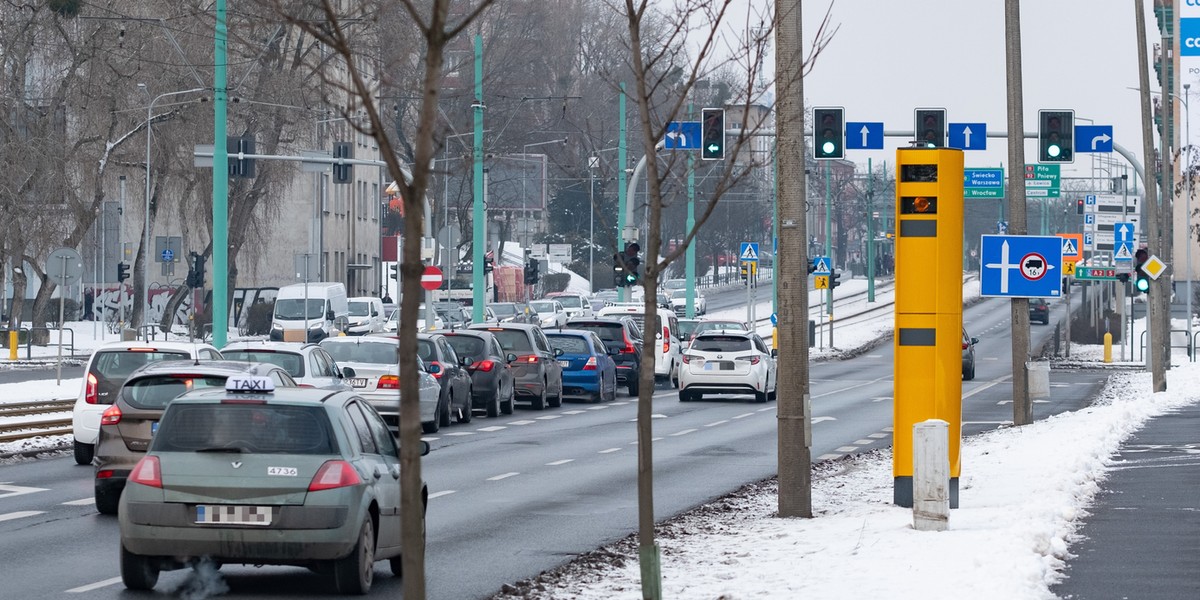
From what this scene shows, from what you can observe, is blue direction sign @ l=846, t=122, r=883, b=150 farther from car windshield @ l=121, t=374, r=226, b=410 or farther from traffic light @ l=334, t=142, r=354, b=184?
car windshield @ l=121, t=374, r=226, b=410

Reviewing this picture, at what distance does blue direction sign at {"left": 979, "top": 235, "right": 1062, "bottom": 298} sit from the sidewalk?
90.8 inches

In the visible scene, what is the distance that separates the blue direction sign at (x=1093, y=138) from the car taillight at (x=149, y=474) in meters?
32.5

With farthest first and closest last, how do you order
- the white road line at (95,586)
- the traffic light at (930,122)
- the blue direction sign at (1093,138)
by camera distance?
1. the blue direction sign at (1093,138)
2. the traffic light at (930,122)
3. the white road line at (95,586)

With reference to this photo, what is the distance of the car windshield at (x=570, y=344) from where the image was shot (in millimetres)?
39000

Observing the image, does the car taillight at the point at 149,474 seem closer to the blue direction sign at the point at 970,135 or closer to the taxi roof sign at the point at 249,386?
the taxi roof sign at the point at 249,386

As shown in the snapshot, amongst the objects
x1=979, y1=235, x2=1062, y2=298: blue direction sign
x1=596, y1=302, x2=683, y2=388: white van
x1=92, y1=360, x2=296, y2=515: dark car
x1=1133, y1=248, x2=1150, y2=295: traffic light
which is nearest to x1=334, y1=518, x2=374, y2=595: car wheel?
x1=92, y1=360, x2=296, y2=515: dark car

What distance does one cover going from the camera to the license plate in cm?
1103

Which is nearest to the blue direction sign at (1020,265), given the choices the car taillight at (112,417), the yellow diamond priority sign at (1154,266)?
the car taillight at (112,417)

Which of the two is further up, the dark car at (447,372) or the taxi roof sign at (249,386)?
the taxi roof sign at (249,386)

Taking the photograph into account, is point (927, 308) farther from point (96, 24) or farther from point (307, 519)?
point (96, 24)

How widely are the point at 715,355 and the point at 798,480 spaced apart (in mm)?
23382

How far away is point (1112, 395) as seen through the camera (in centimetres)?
3981

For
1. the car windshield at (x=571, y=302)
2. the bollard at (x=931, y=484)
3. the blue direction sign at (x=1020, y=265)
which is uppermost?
the blue direction sign at (x=1020, y=265)

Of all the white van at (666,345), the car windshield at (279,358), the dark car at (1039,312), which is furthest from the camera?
the dark car at (1039,312)
